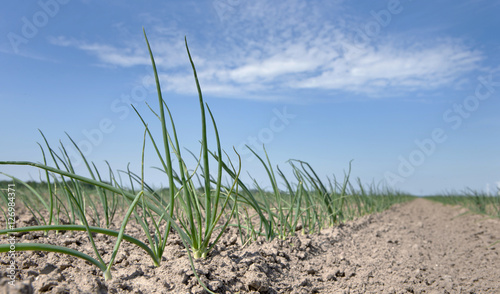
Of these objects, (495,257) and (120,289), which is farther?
(495,257)

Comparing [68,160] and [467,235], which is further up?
[68,160]

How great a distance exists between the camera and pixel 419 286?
5.78ft

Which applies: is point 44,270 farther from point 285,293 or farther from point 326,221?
point 326,221

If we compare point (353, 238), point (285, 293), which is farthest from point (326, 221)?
point (285, 293)

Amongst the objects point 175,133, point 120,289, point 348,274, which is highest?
point 175,133

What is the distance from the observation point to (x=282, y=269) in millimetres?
1669

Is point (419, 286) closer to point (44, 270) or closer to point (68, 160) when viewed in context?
point (44, 270)

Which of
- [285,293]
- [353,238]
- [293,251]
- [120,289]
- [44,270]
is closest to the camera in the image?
[120,289]

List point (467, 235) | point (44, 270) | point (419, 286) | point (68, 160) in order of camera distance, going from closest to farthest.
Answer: point (44, 270), point (419, 286), point (68, 160), point (467, 235)

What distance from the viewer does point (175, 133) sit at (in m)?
1.36

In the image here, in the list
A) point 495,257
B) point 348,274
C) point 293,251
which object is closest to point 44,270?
point 293,251

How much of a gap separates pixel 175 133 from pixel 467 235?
3788mm

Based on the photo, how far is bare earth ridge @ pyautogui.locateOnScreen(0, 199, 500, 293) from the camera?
1222 millimetres

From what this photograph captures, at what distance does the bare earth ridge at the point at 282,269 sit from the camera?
1222 mm
